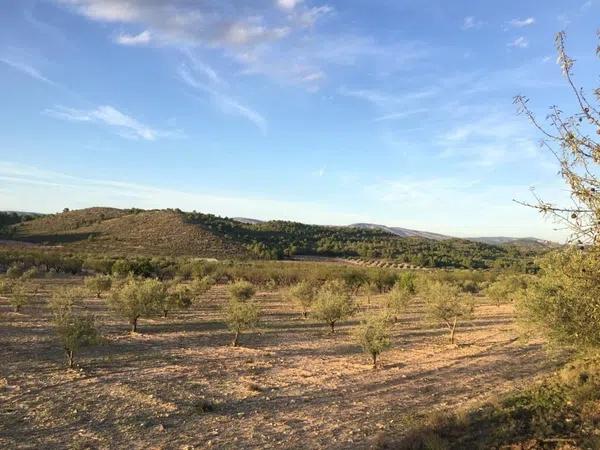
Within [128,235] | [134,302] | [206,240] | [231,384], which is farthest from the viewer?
[128,235]

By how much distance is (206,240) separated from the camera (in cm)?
10888

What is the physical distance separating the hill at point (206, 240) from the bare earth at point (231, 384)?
67.2 metres

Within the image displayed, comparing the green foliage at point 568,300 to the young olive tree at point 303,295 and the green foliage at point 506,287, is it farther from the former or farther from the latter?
the green foliage at point 506,287

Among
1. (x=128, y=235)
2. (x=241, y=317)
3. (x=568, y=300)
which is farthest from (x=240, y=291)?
(x=128, y=235)

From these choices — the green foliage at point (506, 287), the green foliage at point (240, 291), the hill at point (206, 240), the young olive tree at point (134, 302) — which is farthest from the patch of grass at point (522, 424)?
the hill at point (206, 240)

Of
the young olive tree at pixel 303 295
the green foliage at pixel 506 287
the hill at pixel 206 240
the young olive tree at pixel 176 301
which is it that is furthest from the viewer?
the hill at pixel 206 240

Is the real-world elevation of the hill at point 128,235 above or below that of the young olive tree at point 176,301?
above

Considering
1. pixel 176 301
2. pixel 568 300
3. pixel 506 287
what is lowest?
pixel 176 301

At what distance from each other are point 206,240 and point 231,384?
93.4 m

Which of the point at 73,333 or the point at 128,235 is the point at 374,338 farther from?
the point at 128,235

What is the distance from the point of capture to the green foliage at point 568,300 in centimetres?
695

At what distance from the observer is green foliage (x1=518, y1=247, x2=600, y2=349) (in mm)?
6953

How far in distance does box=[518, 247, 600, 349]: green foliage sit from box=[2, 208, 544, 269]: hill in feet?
235

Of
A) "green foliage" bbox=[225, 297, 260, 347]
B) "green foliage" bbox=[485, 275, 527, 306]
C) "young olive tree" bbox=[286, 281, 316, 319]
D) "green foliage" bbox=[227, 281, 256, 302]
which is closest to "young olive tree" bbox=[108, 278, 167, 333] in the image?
"green foliage" bbox=[225, 297, 260, 347]
